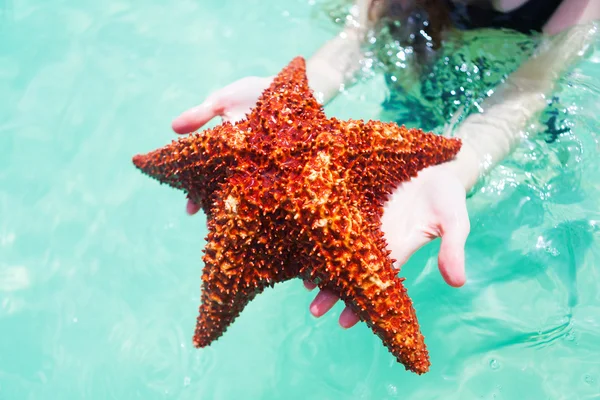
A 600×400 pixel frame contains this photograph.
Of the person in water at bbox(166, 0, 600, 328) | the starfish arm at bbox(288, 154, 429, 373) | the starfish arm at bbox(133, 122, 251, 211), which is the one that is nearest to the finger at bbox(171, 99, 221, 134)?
the person in water at bbox(166, 0, 600, 328)

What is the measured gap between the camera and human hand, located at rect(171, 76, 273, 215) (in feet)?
13.5

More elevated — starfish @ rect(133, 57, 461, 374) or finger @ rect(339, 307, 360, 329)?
starfish @ rect(133, 57, 461, 374)

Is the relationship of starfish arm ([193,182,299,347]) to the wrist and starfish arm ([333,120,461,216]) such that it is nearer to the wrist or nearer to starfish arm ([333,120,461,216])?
starfish arm ([333,120,461,216])

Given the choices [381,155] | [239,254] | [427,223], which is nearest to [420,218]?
[427,223]

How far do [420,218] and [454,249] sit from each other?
1.26 feet

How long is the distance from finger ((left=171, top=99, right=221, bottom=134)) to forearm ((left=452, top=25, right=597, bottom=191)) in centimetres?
213

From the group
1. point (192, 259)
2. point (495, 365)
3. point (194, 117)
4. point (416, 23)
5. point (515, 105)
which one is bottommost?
point (192, 259)

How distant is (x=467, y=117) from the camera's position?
4410 mm

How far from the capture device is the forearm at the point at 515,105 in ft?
13.0

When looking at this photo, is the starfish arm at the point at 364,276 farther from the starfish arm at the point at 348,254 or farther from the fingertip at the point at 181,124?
the fingertip at the point at 181,124

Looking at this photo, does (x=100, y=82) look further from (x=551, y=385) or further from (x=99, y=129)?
(x=551, y=385)

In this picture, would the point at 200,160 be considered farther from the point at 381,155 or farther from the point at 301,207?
the point at 381,155

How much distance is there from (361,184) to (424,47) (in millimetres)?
2235

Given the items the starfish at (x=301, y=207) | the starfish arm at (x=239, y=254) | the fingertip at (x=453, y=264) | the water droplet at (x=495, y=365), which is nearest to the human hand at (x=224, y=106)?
the starfish at (x=301, y=207)
